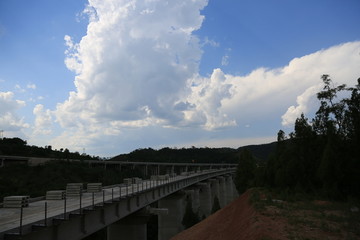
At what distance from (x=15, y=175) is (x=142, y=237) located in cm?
3905

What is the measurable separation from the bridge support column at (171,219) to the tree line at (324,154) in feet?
51.6

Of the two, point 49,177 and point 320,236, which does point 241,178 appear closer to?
point 49,177

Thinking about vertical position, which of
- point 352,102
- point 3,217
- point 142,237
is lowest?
point 142,237

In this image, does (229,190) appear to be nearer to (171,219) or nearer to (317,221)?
(171,219)

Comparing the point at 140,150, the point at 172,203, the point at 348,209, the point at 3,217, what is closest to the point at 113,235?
the point at 3,217

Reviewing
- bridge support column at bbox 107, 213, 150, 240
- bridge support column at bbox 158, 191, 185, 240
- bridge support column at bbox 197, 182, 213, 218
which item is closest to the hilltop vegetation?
bridge support column at bbox 197, 182, 213, 218

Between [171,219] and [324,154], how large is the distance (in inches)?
1154

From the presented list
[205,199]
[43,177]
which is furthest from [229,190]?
[43,177]

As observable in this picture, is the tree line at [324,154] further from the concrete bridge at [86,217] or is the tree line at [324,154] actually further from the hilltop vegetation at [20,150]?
the hilltop vegetation at [20,150]

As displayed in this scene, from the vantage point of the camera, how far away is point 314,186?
3175 cm

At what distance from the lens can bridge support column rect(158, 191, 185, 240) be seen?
4731cm

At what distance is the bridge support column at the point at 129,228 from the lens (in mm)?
29188

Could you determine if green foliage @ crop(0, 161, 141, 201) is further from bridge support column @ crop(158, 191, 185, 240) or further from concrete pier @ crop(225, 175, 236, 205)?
concrete pier @ crop(225, 175, 236, 205)

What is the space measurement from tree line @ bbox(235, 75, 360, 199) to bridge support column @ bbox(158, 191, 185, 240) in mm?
15743
